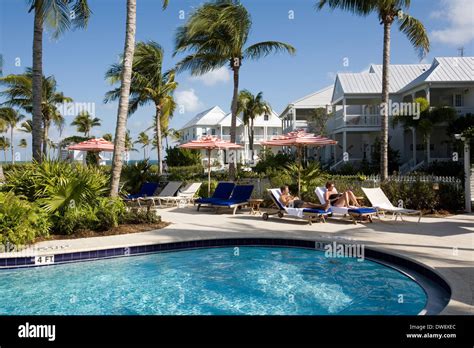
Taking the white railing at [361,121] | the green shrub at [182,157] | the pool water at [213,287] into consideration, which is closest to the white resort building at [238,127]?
the green shrub at [182,157]

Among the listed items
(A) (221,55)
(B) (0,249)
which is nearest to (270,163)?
(A) (221,55)

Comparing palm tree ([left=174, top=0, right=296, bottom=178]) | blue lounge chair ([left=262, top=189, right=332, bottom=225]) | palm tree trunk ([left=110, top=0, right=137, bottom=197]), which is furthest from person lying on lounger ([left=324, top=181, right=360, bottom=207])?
palm tree ([left=174, top=0, right=296, bottom=178])

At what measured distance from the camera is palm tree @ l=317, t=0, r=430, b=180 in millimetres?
15805

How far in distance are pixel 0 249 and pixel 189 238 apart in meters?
3.84

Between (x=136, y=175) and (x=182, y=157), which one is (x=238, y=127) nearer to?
(x=182, y=157)

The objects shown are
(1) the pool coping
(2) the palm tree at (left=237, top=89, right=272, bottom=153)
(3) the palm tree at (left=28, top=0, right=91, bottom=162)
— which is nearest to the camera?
(1) the pool coping

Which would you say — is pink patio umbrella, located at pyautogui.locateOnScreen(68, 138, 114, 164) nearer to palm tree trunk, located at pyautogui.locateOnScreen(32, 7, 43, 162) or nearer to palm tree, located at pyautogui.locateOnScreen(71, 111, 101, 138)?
palm tree trunk, located at pyautogui.locateOnScreen(32, 7, 43, 162)

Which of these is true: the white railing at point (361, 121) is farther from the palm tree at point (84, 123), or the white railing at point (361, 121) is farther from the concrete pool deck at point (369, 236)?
the palm tree at point (84, 123)

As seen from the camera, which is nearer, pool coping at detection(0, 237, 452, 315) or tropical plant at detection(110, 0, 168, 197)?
pool coping at detection(0, 237, 452, 315)

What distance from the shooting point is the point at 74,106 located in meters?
17.2

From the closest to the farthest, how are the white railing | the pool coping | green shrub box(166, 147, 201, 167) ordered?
the pool coping < the white railing < green shrub box(166, 147, 201, 167)

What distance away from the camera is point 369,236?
375 inches

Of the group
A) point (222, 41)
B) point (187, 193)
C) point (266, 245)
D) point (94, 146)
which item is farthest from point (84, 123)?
point (266, 245)

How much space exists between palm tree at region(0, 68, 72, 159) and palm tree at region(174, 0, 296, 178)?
507 inches
